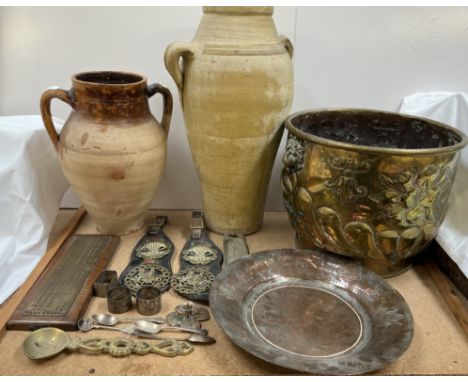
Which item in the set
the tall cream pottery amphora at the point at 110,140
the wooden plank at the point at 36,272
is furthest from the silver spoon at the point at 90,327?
the tall cream pottery amphora at the point at 110,140

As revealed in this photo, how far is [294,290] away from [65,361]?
1.34ft

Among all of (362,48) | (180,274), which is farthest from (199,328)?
(362,48)

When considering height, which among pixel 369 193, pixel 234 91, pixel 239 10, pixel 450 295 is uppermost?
pixel 239 10

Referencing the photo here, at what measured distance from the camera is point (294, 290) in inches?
32.4

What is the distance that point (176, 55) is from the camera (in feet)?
2.90

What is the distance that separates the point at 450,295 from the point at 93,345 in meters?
0.65

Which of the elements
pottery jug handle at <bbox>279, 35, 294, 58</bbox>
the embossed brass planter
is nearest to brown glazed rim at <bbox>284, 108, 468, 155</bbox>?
the embossed brass planter

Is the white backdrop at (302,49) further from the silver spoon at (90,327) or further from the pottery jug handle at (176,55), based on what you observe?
the silver spoon at (90,327)

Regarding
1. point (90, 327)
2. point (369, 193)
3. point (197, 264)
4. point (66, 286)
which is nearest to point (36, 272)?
point (66, 286)

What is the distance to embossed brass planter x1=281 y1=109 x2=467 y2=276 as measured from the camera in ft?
2.46

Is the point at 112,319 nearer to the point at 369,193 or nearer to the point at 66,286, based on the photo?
the point at 66,286

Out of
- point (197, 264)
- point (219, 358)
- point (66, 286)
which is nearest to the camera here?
point (219, 358)

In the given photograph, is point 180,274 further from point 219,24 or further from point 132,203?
point 219,24

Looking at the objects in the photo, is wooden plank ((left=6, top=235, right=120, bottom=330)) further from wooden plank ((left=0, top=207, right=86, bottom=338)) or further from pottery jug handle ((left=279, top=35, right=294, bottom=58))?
pottery jug handle ((left=279, top=35, right=294, bottom=58))
